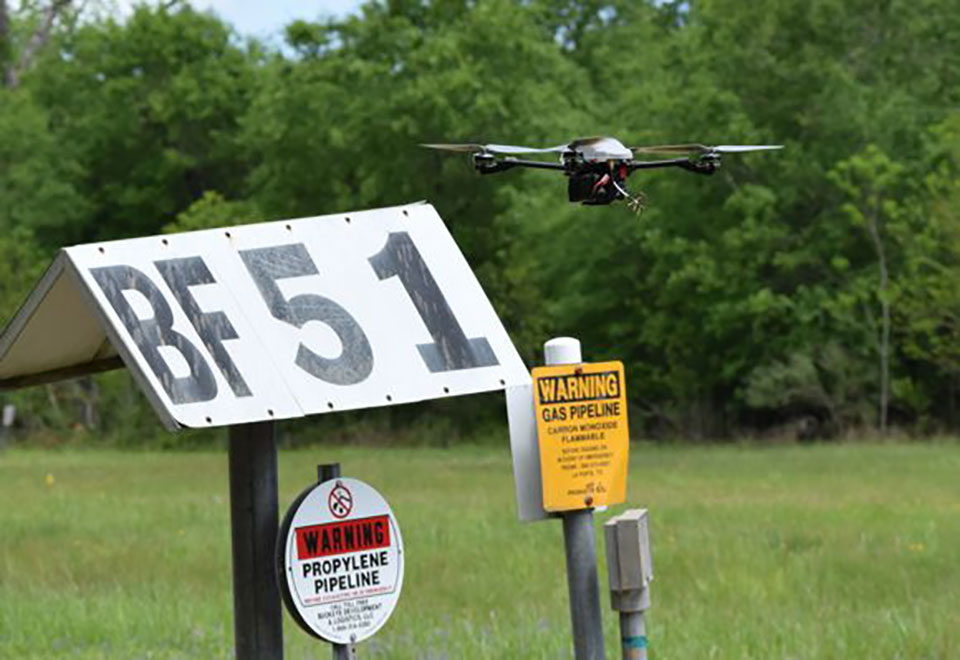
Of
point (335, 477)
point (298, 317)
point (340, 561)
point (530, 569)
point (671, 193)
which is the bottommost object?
point (530, 569)

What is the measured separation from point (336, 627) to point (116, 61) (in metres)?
63.3

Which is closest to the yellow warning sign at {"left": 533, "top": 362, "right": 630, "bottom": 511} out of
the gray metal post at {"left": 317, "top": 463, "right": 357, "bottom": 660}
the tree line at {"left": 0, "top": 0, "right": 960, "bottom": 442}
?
the gray metal post at {"left": 317, "top": 463, "right": 357, "bottom": 660}

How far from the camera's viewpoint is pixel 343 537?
561 cm

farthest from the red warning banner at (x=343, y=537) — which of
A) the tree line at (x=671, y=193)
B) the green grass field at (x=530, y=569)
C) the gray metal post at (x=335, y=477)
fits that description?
the tree line at (x=671, y=193)

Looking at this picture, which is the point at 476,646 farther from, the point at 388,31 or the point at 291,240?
the point at 388,31

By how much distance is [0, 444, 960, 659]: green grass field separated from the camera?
9.89 m

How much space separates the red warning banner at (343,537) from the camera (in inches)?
218

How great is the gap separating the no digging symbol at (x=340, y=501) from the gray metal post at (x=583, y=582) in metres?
0.83

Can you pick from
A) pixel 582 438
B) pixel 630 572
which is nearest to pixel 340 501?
pixel 582 438

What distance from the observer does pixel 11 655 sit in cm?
1009

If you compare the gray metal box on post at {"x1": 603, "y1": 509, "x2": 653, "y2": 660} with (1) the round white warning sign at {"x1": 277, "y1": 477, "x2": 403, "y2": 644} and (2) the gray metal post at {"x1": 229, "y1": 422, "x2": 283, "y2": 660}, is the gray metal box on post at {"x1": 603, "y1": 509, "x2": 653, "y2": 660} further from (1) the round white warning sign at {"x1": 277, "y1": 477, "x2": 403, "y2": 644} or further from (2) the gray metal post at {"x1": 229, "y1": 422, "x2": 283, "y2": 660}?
(2) the gray metal post at {"x1": 229, "y1": 422, "x2": 283, "y2": 660}

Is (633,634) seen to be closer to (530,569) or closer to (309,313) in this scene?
(309,313)

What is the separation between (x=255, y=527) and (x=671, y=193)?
45696 millimetres

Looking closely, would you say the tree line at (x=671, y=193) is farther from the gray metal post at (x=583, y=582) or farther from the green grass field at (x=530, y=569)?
the gray metal post at (x=583, y=582)
